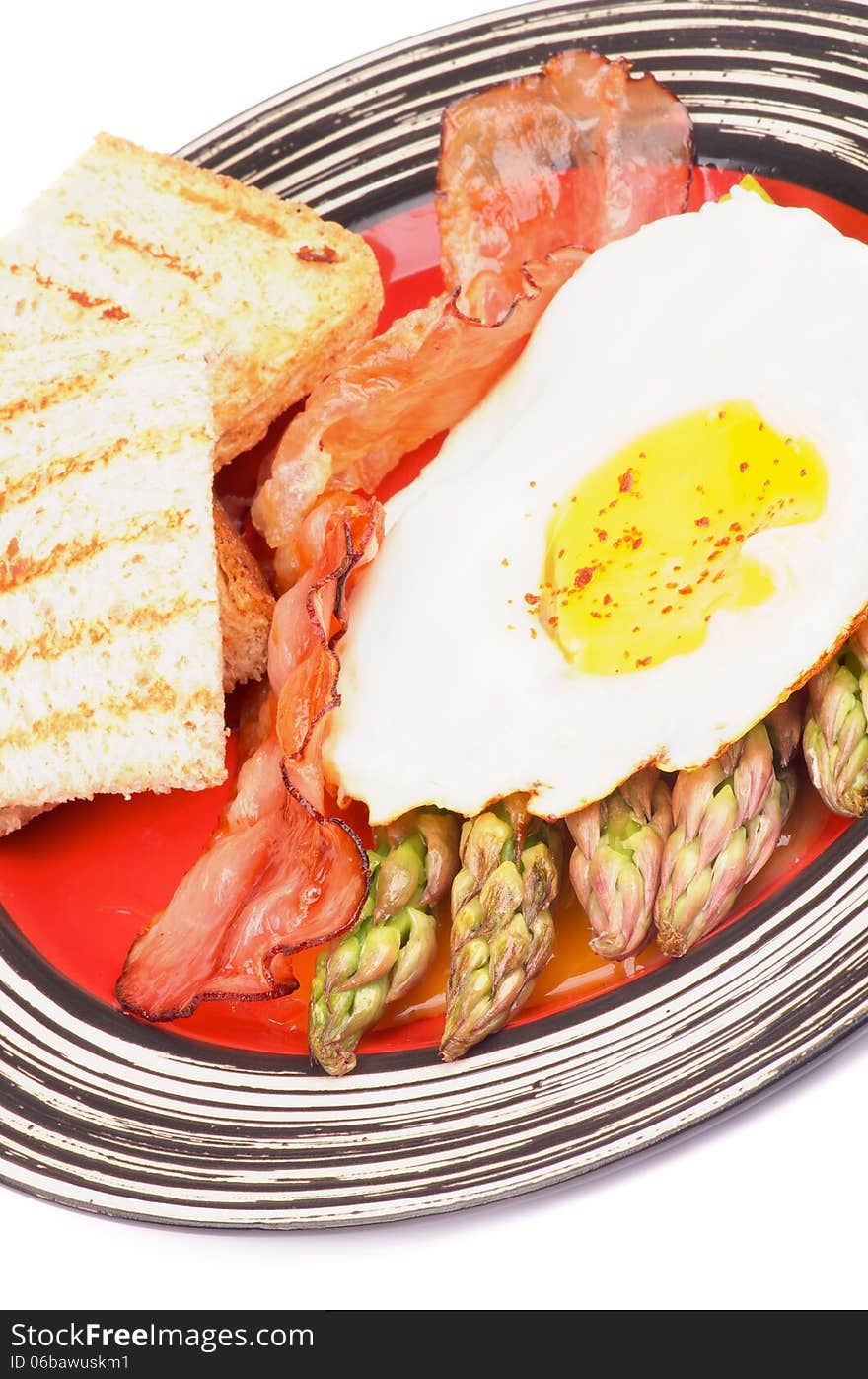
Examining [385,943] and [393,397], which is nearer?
[385,943]

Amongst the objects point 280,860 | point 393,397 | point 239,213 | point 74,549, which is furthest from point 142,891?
point 239,213

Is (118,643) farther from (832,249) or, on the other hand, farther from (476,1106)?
(832,249)

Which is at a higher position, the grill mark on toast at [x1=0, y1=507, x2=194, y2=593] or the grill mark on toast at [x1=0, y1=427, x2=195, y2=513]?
the grill mark on toast at [x1=0, y1=427, x2=195, y2=513]

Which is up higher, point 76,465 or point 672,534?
point 672,534

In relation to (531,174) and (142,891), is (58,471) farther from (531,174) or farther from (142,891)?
(531,174)

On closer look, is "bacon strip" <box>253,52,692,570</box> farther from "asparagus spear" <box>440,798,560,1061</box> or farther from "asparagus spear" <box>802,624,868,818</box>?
"asparagus spear" <box>802,624,868,818</box>

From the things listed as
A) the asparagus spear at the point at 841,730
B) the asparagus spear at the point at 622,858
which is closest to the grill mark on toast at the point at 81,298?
the asparagus spear at the point at 622,858

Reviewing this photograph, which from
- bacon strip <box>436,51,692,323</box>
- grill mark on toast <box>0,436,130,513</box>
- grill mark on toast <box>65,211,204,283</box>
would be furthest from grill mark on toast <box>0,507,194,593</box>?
bacon strip <box>436,51,692,323</box>
